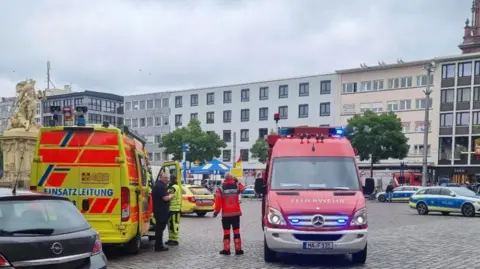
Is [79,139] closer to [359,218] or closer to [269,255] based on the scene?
[269,255]

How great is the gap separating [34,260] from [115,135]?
5849 millimetres

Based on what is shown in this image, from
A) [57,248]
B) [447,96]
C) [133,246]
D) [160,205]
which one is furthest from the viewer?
[447,96]

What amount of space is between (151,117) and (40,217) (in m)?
88.1

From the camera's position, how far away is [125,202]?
1141cm

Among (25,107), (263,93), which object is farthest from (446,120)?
(25,107)

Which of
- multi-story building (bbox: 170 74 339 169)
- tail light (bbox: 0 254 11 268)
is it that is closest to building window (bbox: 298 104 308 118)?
multi-story building (bbox: 170 74 339 169)

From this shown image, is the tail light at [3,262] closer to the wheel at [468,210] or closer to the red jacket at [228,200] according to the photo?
the red jacket at [228,200]

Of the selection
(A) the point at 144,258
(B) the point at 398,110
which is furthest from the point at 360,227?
(B) the point at 398,110

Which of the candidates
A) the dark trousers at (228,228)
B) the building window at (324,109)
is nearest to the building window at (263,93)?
the building window at (324,109)

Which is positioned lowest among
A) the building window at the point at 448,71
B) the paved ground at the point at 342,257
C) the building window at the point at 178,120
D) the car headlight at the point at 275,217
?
the paved ground at the point at 342,257

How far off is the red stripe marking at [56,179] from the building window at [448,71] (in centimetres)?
5969

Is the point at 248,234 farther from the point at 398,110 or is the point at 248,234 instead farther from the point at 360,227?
the point at 398,110

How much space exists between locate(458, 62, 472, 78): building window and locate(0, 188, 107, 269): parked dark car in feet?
206

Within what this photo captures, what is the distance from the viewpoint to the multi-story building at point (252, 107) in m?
74.6
